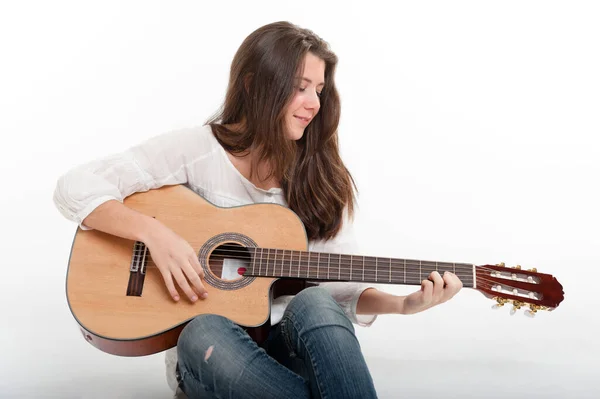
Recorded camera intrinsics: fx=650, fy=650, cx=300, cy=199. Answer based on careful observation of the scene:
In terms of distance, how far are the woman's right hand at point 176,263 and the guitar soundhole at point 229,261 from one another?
3.5 inches

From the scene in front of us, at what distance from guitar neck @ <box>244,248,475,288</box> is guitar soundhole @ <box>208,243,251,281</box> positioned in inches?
1.5

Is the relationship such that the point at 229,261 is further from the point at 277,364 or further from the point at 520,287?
the point at 520,287

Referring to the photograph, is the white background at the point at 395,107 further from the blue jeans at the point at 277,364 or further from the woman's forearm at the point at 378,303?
the blue jeans at the point at 277,364

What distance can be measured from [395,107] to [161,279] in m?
1.66

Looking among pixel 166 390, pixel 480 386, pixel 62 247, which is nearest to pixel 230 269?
pixel 166 390

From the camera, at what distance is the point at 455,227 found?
9.47 feet

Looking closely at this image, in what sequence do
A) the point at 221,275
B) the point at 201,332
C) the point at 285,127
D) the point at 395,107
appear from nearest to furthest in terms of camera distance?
the point at 201,332 < the point at 221,275 < the point at 285,127 < the point at 395,107

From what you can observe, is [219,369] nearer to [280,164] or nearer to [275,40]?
[280,164]

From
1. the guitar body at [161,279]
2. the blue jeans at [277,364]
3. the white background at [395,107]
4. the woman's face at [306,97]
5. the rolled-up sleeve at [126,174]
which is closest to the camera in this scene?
the blue jeans at [277,364]

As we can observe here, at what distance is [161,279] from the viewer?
5.64 feet

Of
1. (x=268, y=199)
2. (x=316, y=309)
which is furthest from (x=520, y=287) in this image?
(x=268, y=199)

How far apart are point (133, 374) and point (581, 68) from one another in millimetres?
2382

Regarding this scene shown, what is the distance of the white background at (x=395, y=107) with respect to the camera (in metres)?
2.88

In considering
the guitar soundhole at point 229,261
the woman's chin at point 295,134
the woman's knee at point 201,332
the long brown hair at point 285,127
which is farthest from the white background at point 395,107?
the woman's knee at point 201,332
